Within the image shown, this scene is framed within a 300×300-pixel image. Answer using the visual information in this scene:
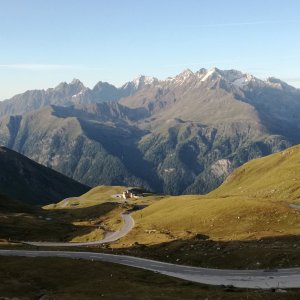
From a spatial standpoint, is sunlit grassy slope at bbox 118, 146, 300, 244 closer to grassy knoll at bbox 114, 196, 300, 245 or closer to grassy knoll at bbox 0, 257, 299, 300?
grassy knoll at bbox 114, 196, 300, 245

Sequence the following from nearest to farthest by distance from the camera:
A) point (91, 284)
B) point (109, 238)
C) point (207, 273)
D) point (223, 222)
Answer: point (91, 284) < point (207, 273) < point (223, 222) < point (109, 238)

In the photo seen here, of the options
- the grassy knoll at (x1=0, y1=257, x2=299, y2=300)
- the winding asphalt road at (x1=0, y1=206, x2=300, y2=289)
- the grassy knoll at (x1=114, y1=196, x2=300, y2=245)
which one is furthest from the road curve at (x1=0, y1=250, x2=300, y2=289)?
the grassy knoll at (x1=114, y1=196, x2=300, y2=245)

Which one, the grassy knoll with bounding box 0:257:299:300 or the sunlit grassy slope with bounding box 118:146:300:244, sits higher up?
the sunlit grassy slope with bounding box 118:146:300:244

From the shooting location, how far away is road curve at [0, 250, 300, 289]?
65750 millimetres

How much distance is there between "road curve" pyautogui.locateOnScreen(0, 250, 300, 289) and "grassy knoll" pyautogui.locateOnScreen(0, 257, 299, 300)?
4352mm

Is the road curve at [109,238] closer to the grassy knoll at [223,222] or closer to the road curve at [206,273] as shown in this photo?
the grassy knoll at [223,222]

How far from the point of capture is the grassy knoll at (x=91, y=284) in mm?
59903

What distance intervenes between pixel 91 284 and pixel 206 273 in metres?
20.9

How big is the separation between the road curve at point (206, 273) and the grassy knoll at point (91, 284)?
14.3ft

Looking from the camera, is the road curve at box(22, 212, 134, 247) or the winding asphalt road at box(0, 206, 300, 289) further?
the road curve at box(22, 212, 134, 247)

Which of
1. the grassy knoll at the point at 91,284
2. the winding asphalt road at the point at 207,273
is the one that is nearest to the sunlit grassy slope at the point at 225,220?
the winding asphalt road at the point at 207,273

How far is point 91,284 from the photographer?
69438mm

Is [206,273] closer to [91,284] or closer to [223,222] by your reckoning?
[91,284]

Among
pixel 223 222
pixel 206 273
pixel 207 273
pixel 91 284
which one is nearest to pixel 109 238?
pixel 223 222
